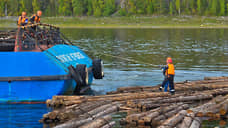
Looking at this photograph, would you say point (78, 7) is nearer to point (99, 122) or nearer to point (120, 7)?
point (120, 7)

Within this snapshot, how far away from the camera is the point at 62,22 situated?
450 ft

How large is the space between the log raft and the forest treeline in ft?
445

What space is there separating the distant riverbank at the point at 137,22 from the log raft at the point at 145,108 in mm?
105129

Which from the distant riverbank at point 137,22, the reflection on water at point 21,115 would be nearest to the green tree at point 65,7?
the distant riverbank at point 137,22

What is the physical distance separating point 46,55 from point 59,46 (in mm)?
3260

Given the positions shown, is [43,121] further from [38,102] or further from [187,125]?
[187,125]

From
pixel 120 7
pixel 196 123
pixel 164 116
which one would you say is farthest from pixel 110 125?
pixel 120 7

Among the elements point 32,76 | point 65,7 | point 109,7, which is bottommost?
point 109,7

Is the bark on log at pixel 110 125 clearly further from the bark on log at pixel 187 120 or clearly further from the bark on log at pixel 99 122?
the bark on log at pixel 187 120

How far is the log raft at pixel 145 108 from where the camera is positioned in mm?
14492

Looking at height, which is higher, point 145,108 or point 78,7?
point 145,108

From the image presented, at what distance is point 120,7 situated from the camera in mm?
166625

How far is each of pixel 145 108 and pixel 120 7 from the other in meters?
152

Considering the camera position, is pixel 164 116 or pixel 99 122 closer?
pixel 99 122
